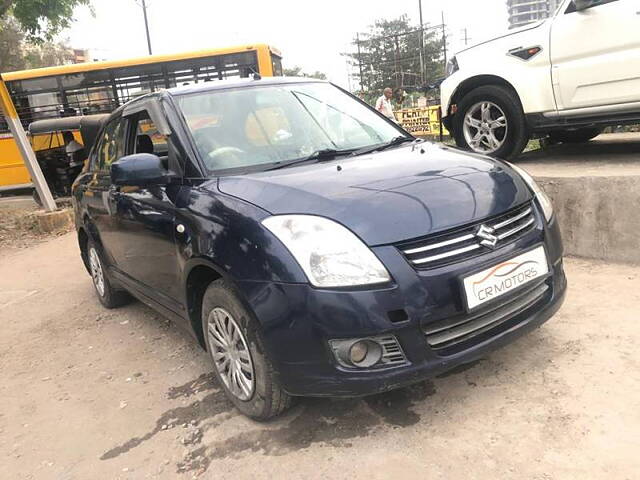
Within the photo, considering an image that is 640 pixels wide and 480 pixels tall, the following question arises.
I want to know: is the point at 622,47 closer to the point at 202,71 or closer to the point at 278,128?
the point at 278,128

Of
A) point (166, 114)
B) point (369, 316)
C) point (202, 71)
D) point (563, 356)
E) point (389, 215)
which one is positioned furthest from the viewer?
point (202, 71)

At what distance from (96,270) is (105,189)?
1.14 m

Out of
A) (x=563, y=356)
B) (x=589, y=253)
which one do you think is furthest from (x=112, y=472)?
(x=589, y=253)

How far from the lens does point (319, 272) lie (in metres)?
2.23

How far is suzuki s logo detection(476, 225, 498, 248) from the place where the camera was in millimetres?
2391

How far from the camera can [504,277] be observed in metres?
2.41

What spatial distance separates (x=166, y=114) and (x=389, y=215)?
1651mm

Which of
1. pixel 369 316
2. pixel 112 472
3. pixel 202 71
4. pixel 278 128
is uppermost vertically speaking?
pixel 202 71

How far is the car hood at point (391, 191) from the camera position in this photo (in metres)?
2.32

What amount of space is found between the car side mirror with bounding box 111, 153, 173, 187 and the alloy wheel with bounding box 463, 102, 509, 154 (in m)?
3.53

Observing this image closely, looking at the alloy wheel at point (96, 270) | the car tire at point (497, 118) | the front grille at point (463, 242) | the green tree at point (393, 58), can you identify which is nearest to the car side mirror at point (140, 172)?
the front grille at point (463, 242)

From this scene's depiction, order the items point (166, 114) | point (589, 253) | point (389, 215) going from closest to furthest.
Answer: point (389, 215) < point (166, 114) < point (589, 253)

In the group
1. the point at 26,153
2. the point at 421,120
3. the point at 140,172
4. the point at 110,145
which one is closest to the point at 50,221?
the point at 26,153

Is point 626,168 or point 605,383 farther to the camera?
point 626,168
